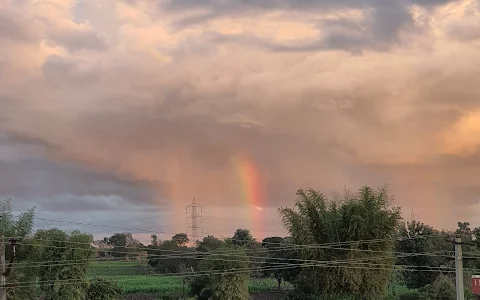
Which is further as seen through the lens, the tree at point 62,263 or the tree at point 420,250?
the tree at point 420,250

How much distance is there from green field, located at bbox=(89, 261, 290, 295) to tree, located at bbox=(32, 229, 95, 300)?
1204 centimetres

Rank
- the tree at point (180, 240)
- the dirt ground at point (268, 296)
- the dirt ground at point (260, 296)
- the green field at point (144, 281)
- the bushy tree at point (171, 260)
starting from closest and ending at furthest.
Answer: the dirt ground at point (260, 296) < the dirt ground at point (268, 296) < the green field at point (144, 281) < the bushy tree at point (171, 260) < the tree at point (180, 240)

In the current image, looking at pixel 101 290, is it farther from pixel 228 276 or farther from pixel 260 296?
pixel 260 296

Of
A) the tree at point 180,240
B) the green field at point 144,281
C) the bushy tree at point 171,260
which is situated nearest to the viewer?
the green field at point 144,281

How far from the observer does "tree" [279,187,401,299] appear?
94.4 feet

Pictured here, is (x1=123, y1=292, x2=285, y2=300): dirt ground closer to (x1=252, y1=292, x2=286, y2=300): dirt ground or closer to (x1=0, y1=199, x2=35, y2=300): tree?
(x1=252, y1=292, x2=286, y2=300): dirt ground

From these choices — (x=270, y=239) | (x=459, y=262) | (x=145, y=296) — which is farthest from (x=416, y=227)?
(x=459, y=262)

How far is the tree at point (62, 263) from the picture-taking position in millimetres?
29406

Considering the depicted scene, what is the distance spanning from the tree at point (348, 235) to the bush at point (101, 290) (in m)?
10.5

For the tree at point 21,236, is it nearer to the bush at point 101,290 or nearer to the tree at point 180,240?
the bush at point 101,290

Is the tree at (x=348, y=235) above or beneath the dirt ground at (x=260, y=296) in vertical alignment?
above

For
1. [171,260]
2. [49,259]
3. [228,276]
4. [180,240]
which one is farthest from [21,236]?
[180,240]

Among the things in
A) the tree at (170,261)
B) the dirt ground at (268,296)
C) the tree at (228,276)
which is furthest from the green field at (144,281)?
the tree at (228,276)

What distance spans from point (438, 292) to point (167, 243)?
41.6 metres
